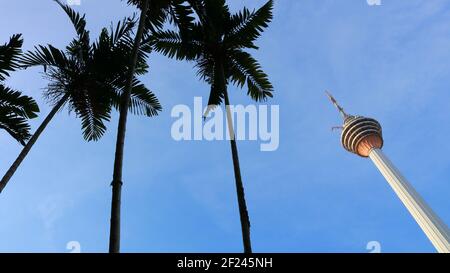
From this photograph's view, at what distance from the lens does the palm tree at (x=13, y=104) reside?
37.7 ft

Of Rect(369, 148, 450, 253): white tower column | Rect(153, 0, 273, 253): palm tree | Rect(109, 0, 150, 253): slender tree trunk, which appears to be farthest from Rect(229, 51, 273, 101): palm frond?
Rect(369, 148, 450, 253): white tower column

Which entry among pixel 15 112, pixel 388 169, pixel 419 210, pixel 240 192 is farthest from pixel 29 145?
pixel 388 169

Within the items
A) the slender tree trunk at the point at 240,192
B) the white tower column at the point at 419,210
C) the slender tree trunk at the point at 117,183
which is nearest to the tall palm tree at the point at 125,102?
the slender tree trunk at the point at 117,183

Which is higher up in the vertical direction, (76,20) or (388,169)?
(388,169)

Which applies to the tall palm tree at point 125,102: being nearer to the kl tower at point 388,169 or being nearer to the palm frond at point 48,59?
the palm frond at point 48,59

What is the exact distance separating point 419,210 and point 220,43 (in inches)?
1664

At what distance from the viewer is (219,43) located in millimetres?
14102

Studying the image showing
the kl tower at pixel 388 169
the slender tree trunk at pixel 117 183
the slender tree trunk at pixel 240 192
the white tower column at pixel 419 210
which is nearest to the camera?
the slender tree trunk at pixel 117 183

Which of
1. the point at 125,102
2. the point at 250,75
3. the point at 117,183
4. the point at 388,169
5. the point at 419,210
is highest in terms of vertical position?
the point at 388,169

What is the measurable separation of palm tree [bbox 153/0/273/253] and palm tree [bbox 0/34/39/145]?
502 cm

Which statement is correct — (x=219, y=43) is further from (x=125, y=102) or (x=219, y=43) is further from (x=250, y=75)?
(x=125, y=102)
